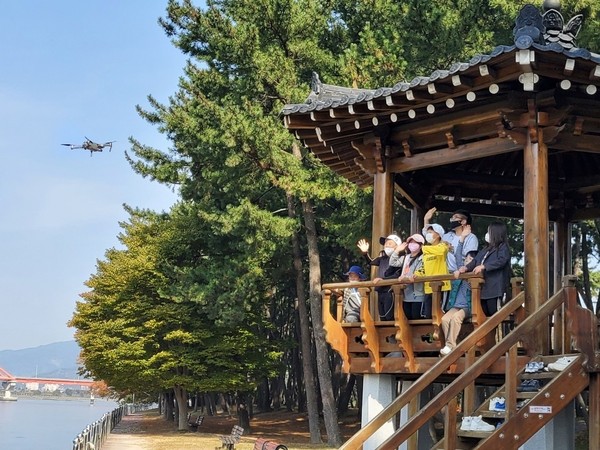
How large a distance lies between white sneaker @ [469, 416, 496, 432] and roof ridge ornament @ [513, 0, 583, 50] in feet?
12.2

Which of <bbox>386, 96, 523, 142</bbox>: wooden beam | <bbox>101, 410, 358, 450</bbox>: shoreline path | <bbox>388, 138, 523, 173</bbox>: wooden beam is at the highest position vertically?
<bbox>386, 96, 523, 142</bbox>: wooden beam

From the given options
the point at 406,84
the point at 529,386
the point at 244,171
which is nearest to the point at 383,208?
the point at 406,84

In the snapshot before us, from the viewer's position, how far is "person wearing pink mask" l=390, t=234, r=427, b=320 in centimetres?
886

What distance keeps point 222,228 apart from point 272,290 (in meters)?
8.78

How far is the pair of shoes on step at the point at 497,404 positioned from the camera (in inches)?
Result: 299

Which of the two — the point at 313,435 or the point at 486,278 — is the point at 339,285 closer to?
the point at 486,278

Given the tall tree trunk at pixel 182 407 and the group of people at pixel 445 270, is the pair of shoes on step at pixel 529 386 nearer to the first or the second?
the group of people at pixel 445 270

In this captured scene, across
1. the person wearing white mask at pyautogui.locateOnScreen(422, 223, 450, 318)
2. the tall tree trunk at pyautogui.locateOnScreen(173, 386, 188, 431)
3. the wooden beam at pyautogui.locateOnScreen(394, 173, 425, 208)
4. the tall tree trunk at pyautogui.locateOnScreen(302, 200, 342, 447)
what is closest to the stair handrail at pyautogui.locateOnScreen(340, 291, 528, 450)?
the person wearing white mask at pyautogui.locateOnScreen(422, 223, 450, 318)

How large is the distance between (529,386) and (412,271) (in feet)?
6.84

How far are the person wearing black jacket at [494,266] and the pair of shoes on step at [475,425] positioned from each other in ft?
4.48

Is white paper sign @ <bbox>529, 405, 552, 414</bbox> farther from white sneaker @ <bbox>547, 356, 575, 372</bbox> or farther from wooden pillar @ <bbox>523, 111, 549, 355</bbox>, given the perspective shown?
wooden pillar @ <bbox>523, 111, 549, 355</bbox>

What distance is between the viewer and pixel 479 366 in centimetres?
705

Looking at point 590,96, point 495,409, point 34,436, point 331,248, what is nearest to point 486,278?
point 495,409

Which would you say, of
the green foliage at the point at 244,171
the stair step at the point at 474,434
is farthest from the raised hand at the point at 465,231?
the green foliage at the point at 244,171
